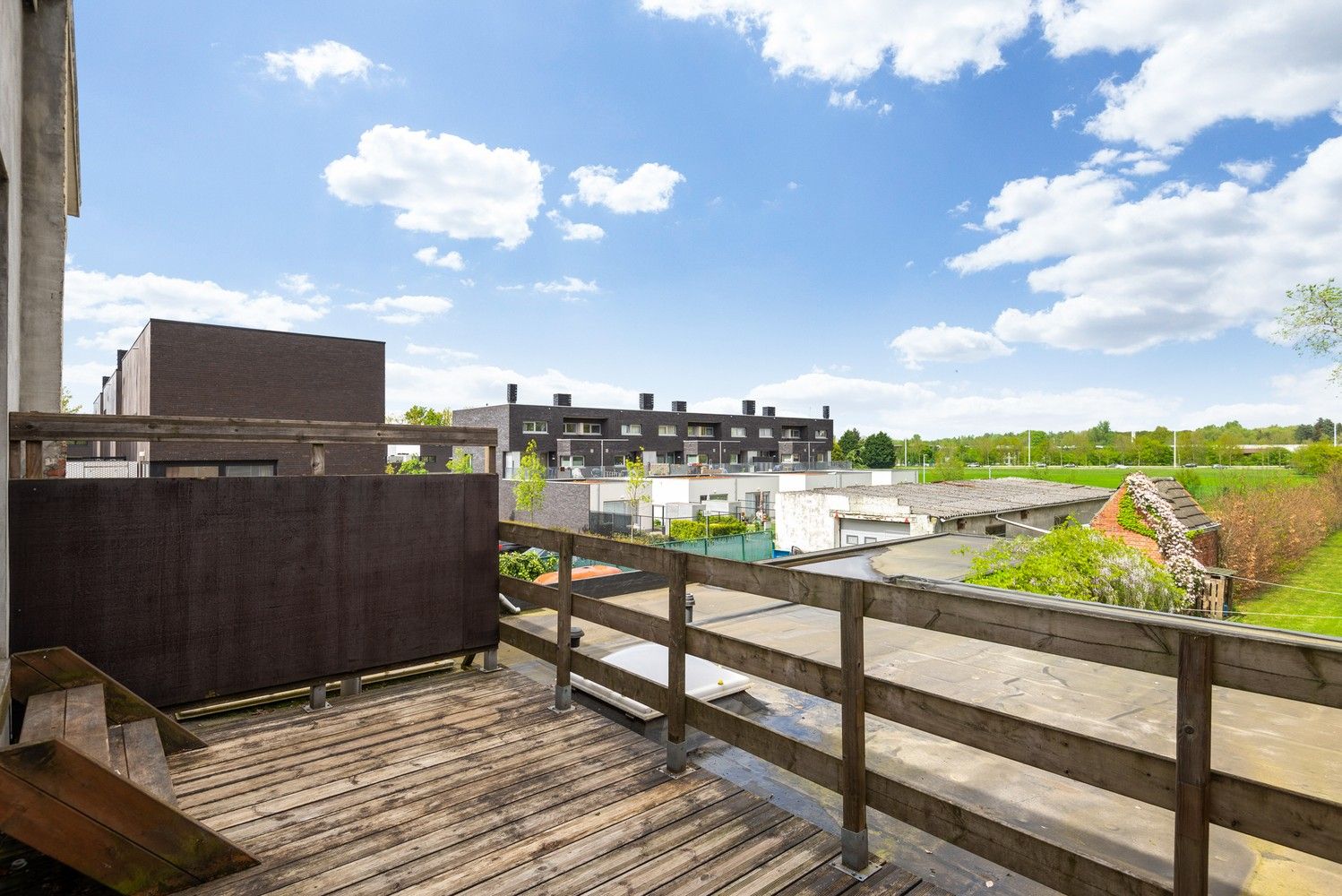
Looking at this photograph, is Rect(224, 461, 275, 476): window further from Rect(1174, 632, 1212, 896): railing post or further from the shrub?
the shrub

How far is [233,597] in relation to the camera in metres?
3.97

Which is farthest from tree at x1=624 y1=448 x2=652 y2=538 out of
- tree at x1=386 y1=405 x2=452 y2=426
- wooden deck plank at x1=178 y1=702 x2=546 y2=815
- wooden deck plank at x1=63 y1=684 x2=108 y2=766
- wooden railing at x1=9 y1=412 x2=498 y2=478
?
wooden deck plank at x1=63 y1=684 x2=108 y2=766

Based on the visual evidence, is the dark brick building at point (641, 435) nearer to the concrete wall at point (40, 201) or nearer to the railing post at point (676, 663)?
the concrete wall at point (40, 201)

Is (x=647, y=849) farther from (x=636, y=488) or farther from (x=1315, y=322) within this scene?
(x=636, y=488)

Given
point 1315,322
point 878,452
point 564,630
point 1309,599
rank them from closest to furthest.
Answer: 1. point 564,630
2. point 1309,599
3. point 1315,322
4. point 878,452

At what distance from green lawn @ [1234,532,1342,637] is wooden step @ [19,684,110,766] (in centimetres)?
2037

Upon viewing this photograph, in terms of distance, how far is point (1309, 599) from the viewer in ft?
58.5

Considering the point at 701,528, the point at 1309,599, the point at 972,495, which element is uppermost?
the point at 972,495

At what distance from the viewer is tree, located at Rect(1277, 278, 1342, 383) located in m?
20.9

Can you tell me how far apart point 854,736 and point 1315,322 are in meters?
28.6

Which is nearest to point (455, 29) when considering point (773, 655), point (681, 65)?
point (681, 65)

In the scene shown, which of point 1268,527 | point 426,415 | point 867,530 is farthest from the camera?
point 426,415

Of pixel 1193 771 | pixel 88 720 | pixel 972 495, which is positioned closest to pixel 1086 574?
pixel 1193 771

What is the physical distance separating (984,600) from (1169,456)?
3018 inches
